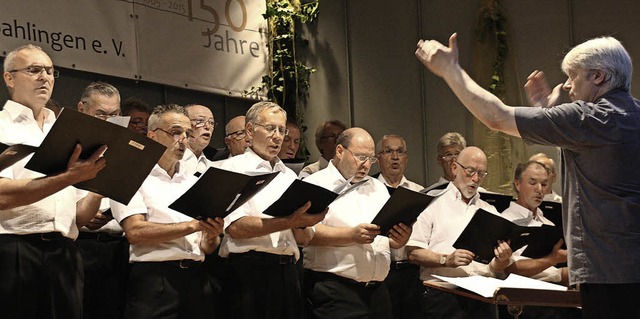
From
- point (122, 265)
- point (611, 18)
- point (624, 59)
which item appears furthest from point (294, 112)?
point (624, 59)

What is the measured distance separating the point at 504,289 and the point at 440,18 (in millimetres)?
4627

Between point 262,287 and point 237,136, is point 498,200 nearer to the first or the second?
point 237,136

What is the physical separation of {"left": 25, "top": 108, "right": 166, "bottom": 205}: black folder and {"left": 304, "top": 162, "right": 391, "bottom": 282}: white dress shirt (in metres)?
1.46

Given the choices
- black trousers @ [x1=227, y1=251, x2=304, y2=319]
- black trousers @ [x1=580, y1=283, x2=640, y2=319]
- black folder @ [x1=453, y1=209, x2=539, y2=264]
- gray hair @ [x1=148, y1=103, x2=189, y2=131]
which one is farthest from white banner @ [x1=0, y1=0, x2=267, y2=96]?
black trousers @ [x1=580, y1=283, x2=640, y2=319]

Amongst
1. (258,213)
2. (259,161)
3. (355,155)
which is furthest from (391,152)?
(258,213)

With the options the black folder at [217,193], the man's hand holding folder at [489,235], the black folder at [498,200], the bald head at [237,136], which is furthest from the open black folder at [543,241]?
the black folder at [217,193]

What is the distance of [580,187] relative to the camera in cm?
292

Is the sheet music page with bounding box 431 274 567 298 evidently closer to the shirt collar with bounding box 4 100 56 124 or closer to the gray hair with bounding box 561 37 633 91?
the gray hair with bounding box 561 37 633 91

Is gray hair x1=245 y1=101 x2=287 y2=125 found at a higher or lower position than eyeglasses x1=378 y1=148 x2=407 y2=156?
higher

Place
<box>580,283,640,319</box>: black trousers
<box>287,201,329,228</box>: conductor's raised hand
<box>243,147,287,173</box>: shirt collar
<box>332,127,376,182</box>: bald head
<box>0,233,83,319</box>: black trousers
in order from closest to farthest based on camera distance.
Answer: <box>580,283,640,319</box>: black trousers
<box>0,233,83,319</box>: black trousers
<box>287,201,329,228</box>: conductor's raised hand
<box>243,147,287,173</box>: shirt collar
<box>332,127,376,182</box>: bald head

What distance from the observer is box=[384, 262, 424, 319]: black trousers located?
5496 mm

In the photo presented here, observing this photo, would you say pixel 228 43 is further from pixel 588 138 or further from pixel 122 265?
pixel 588 138

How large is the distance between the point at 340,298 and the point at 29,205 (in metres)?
1.81

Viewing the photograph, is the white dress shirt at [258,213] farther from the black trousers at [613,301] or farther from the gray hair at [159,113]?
the black trousers at [613,301]
